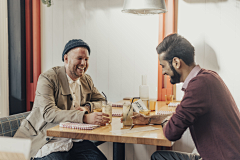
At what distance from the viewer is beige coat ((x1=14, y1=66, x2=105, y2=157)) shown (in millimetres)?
1753

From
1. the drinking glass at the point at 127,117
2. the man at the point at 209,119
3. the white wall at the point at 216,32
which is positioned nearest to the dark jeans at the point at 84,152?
the drinking glass at the point at 127,117

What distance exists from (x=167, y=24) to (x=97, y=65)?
0.97 meters

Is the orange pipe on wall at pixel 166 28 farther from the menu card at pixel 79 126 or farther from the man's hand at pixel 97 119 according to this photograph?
the menu card at pixel 79 126

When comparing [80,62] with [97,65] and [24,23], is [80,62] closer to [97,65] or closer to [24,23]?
[97,65]

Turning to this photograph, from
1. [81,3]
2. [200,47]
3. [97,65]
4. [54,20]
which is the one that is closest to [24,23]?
[54,20]

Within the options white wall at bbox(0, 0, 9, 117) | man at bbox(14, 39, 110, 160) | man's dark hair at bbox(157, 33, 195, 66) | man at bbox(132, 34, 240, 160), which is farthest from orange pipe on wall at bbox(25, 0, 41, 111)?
man at bbox(132, 34, 240, 160)

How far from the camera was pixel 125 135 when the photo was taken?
4.73 ft

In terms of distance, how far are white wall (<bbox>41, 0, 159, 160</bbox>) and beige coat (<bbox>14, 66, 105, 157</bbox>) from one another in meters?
1.05

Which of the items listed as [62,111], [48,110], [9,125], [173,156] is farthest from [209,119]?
[9,125]

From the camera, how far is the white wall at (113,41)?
2.94 m

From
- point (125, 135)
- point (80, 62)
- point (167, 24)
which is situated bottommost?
point (125, 135)

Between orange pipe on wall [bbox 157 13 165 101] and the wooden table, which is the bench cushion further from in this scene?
orange pipe on wall [bbox 157 13 165 101]

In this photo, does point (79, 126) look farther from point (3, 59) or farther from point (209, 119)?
point (3, 59)

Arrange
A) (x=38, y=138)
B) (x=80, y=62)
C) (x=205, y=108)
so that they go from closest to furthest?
(x=205, y=108)
(x=38, y=138)
(x=80, y=62)
